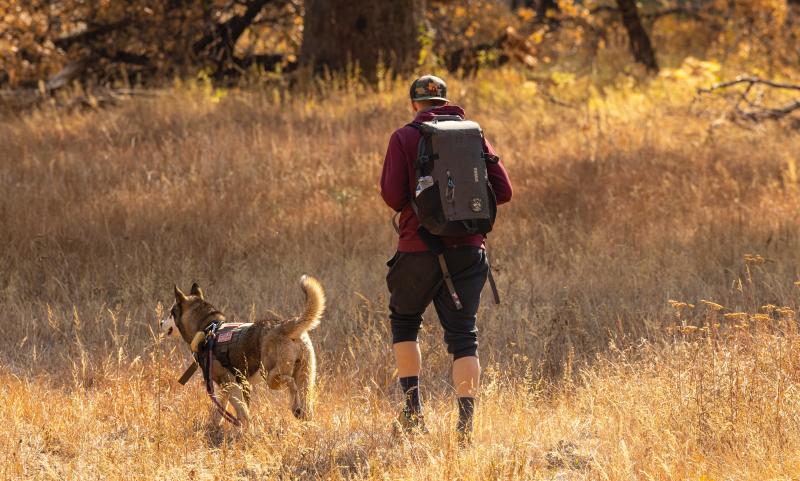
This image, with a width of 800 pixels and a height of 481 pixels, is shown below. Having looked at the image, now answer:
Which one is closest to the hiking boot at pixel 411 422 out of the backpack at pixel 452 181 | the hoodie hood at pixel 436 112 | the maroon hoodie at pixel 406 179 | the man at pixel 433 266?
the man at pixel 433 266

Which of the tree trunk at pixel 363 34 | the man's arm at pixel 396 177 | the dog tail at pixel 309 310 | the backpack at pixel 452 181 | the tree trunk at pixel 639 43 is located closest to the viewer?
the backpack at pixel 452 181

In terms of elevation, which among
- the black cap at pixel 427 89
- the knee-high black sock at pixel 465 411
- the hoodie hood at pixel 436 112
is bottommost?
the knee-high black sock at pixel 465 411

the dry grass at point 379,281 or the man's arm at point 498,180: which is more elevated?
the man's arm at point 498,180

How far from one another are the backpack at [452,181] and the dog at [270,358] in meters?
0.74

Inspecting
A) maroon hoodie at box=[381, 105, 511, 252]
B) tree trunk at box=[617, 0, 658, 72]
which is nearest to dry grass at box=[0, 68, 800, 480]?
maroon hoodie at box=[381, 105, 511, 252]

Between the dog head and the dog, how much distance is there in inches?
8.1

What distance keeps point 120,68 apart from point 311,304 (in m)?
10.5

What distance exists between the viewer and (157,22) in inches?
566

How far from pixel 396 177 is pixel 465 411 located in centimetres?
119

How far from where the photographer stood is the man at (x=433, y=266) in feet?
16.5

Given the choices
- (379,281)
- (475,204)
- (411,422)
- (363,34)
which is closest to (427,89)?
(475,204)

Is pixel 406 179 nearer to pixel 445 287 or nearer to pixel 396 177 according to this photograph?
pixel 396 177

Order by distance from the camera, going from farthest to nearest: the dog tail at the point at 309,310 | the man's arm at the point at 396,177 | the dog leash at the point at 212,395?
the dog leash at the point at 212,395 < the dog tail at the point at 309,310 < the man's arm at the point at 396,177

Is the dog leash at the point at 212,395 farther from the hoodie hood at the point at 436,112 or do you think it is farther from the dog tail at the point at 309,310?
the hoodie hood at the point at 436,112
